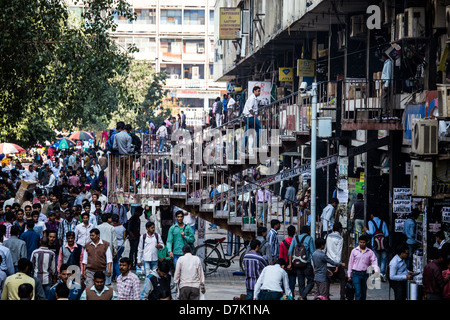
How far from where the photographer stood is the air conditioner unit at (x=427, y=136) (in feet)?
45.5

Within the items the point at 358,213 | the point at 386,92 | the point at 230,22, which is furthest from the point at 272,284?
the point at 230,22

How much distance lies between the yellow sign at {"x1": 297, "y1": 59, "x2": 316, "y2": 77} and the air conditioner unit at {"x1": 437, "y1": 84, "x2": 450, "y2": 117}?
12.7 meters

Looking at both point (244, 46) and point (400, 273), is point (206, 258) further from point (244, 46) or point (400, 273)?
point (244, 46)

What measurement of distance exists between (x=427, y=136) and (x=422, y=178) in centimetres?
85

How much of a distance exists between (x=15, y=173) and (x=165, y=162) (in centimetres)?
1163

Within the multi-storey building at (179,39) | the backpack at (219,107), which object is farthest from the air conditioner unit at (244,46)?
the multi-storey building at (179,39)

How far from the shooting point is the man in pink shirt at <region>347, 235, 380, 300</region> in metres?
Answer: 12.8

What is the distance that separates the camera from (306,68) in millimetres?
25641

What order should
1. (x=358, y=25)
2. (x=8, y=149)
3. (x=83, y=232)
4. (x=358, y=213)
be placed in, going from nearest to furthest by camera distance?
(x=83, y=232)
(x=358, y=213)
(x=358, y=25)
(x=8, y=149)

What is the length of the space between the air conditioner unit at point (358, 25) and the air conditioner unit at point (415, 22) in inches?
172

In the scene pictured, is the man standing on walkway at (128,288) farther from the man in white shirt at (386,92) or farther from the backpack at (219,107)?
the backpack at (219,107)

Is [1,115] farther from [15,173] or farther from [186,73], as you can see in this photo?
[186,73]
